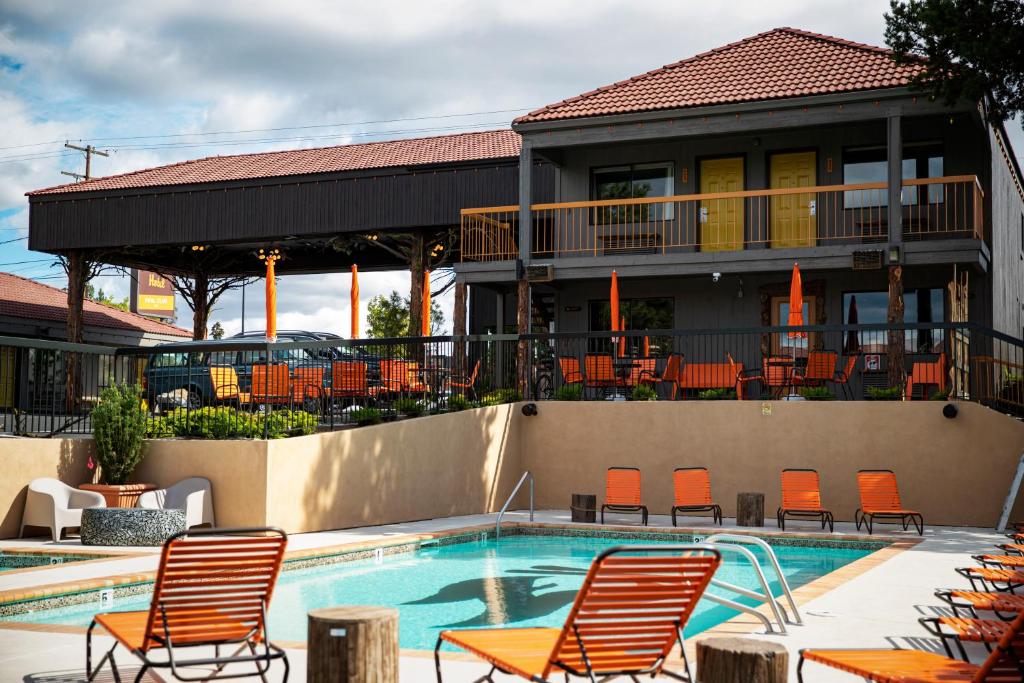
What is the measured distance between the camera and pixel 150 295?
157ft

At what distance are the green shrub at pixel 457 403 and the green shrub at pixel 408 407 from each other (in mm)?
834

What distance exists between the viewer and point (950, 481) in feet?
51.8

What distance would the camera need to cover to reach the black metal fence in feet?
45.4

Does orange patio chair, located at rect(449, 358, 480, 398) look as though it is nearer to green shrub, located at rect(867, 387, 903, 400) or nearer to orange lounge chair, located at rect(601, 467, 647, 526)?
orange lounge chair, located at rect(601, 467, 647, 526)

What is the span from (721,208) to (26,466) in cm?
1407

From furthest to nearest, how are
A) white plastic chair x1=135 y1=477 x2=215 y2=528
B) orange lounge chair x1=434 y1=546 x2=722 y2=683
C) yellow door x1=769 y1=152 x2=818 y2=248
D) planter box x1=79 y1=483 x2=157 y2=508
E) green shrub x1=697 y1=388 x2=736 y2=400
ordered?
yellow door x1=769 y1=152 x2=818 y2=248 < green shrub x1=697 y1=388 x2=736 y2=400 < planter box x1=79 y1=483 x2=157 y2=508 < white plastic chair x1=135 y1=477 x2=215 y2=528 < orange lounge chair x1=434 y1=546 x2=722 y2=683

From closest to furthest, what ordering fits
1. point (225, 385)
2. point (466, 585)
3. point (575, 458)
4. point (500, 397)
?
point (466, 585) < point (225, 385) < point (575, 458) < point (500, 397)

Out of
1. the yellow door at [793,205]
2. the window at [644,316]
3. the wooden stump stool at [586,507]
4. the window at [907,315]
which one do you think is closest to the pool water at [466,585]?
the wooden stump stool at [586,507]

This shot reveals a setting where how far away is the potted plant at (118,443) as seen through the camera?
43.4 feet

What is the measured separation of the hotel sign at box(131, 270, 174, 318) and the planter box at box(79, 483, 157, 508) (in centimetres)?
3451

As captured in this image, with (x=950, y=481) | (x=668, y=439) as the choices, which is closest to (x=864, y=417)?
(x=950, y=481)

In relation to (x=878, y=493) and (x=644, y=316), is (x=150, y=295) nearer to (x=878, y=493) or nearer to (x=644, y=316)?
(x=644, y=316)

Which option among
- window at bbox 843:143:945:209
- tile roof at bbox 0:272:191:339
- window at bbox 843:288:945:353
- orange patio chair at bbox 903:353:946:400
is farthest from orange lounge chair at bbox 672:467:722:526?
tile roof at bbox 0:272:191:339

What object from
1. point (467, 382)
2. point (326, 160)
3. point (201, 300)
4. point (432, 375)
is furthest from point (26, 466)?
point (201, 300)
